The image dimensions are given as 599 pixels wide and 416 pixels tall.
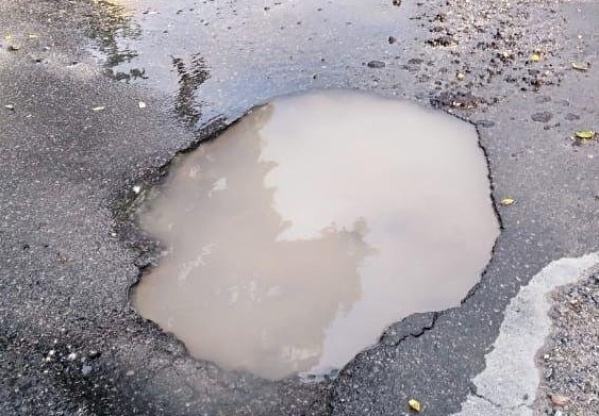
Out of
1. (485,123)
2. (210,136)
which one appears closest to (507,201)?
(485,123)

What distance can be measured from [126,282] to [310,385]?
1287 millimetres

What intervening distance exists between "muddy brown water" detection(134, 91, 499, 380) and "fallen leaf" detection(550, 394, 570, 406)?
76 centimetres

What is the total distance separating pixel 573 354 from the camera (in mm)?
3258

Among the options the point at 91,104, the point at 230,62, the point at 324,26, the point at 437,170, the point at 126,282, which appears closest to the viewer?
the point at 126,282

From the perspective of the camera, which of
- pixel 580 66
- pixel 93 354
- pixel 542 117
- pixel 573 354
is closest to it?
pixel 573 354

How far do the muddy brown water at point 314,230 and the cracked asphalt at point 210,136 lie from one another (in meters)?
0.14

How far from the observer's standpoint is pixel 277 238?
161 inches

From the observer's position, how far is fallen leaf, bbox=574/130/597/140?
4574mm

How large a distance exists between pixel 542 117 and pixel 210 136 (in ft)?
8.18

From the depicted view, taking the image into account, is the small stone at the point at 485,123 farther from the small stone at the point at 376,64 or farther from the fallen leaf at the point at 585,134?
the small stone at the point at 376,64

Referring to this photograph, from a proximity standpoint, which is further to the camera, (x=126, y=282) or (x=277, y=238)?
(x=277, y=238)

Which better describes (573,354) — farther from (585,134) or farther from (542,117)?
(542,117)

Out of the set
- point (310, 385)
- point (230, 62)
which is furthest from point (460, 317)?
point (230, 62)

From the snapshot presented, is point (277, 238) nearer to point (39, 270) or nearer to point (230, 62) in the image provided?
point (39, 270)
